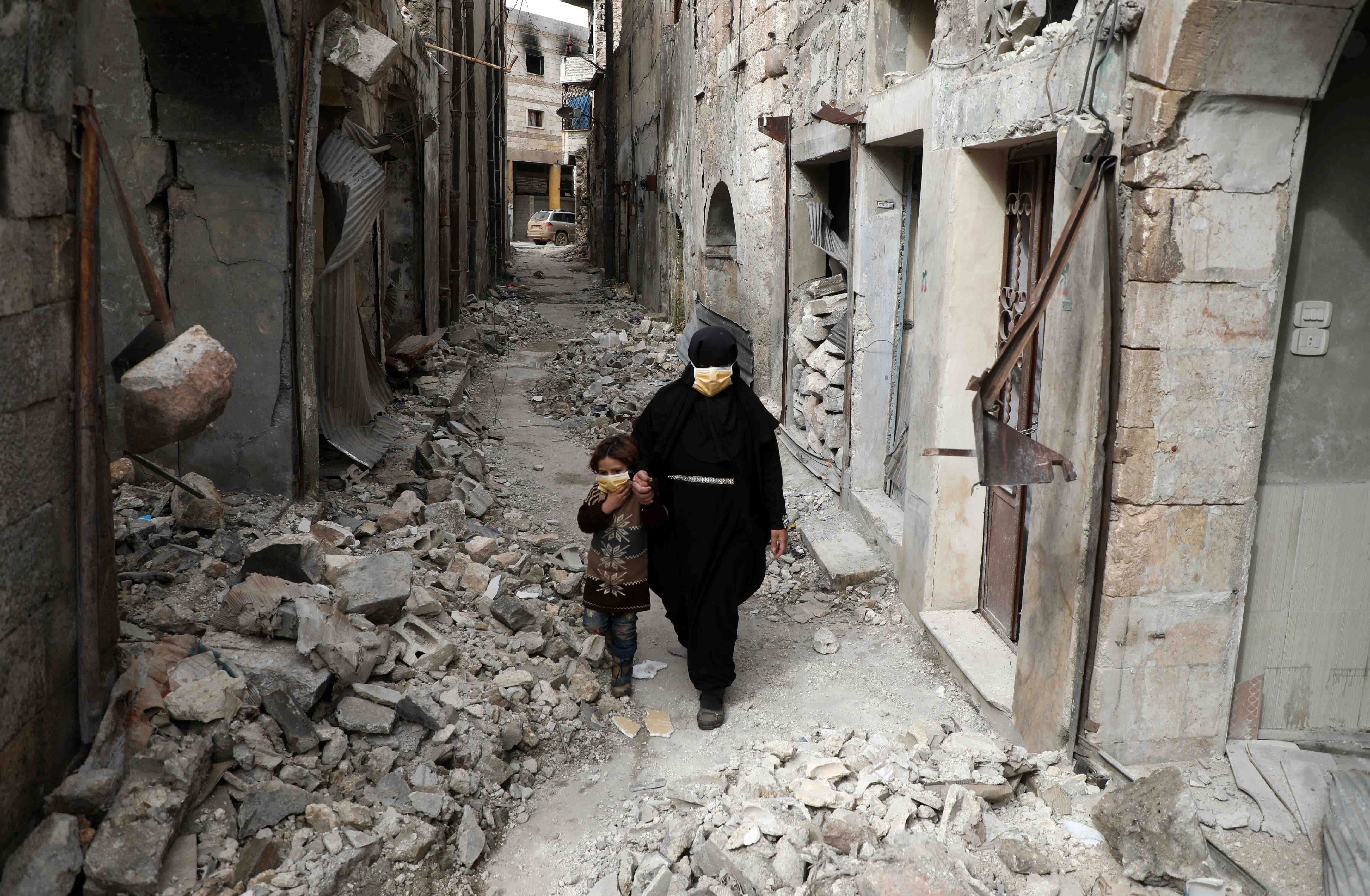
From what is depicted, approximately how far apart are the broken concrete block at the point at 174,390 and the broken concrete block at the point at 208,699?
2.58 ft

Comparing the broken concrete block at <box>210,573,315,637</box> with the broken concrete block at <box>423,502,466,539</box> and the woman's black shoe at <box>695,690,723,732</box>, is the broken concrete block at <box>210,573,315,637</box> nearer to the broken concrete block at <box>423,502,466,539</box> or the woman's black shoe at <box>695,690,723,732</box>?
the woman's black shoe at <box>695,690,723,732</box>

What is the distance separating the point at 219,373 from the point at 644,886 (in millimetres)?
1941

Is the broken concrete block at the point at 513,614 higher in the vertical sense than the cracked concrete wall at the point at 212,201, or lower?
lower

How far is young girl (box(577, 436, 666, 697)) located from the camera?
13.0 ft

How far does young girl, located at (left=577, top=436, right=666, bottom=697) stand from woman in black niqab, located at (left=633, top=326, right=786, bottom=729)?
0.38ft

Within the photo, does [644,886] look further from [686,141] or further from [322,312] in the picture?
[686,141]

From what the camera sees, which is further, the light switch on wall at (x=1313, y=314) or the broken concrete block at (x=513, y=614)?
the broken concrete block at (x=513, y=614)

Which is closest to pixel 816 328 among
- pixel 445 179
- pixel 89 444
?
pixel 89 444

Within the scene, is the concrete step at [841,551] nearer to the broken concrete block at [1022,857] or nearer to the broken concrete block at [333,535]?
the broken concrete block at [1022,857]

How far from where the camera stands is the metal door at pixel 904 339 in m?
5.74

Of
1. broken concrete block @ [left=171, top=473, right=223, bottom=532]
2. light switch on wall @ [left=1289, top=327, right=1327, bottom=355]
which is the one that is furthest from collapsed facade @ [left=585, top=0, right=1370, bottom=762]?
broken concrete block @ [left=171, top=473, right=223, bottom=532]

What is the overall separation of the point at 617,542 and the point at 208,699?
5.09 ft

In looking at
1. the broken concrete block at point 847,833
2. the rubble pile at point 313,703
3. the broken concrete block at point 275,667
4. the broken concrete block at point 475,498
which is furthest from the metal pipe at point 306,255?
the broken concrete block at point 847,833

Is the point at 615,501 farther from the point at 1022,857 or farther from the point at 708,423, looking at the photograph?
the point at 1022,857
